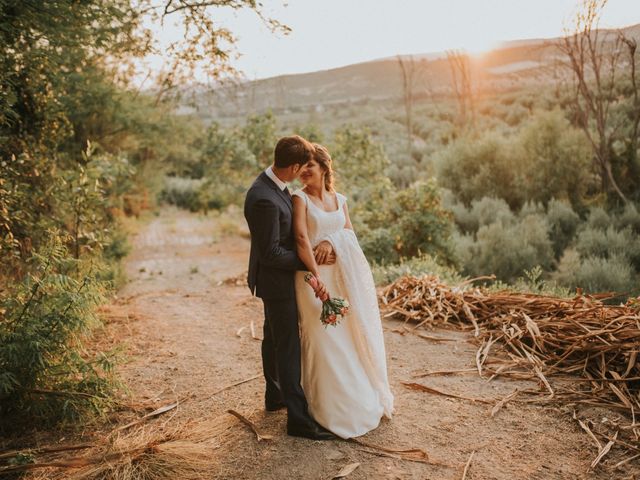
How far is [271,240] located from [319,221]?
0.51 metres

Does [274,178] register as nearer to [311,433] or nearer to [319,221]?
[319,221]

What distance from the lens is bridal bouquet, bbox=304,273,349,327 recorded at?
3.55 meters

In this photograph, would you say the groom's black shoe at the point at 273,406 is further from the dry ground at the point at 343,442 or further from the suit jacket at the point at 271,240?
the suit jacket at the point at 271,240

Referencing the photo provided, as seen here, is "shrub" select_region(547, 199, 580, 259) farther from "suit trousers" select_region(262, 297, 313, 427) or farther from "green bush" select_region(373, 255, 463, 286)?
"suit trousers" select_region(262, 297, 313, 427)

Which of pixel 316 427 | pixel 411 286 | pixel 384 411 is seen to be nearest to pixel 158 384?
pixel 316 427

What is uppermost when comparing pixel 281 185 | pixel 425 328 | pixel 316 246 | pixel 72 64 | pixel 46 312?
pixel 72 64

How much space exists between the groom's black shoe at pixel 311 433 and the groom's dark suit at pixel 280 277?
0.10 ft

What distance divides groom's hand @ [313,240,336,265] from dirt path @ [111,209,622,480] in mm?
1358

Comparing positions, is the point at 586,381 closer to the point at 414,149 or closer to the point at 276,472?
the point at 276,472

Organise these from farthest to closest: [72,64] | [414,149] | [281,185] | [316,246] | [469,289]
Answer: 1. [414,149]
2. [72,64]
3. [469,289]
4. [316,246]
5. [281,185]

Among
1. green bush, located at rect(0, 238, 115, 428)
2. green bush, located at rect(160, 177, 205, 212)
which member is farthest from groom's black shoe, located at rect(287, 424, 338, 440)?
green bush, located at rect(160, 177, 205, 212)

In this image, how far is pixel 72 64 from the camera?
768 cm

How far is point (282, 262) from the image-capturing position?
353 centimetres

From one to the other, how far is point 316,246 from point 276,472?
1.63 metres
